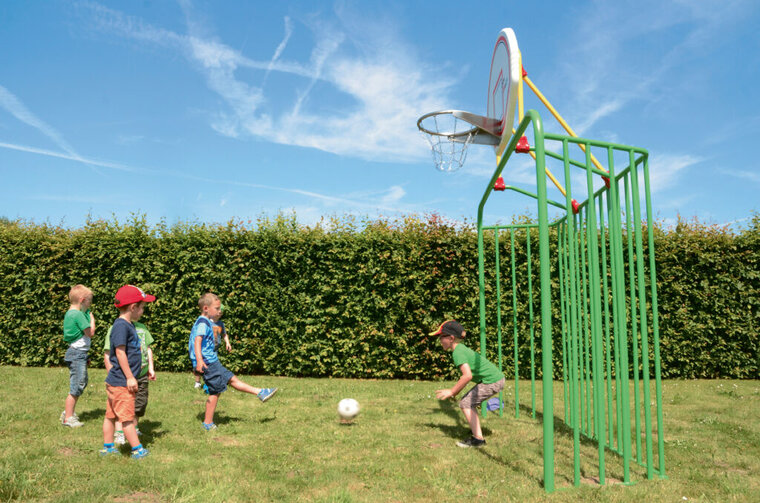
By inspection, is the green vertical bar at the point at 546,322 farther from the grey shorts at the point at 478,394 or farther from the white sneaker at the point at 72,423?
the white sneaker at the point at 72,423

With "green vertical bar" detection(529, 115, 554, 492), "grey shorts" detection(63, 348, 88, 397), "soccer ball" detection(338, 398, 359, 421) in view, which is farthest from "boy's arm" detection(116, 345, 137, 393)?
"green vertical bar" detection(529, 115, 554, 492)

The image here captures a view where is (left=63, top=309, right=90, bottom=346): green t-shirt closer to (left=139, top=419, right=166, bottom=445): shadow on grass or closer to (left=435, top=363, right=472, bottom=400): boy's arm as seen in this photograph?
(left=139, top=419, right=166, bottom=445): shadow on grass

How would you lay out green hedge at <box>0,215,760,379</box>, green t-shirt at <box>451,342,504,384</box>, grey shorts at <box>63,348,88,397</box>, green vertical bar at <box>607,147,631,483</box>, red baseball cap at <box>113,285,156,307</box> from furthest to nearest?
green hedge at <box>0,215,760,379</box> < grey shorts at <box>63,348,88,397</box> < green t-shirt at <box>451,342,504,384</box> < red baseball cap at <box>113,285,156,307</box> < green vertical bar at <box>607,147,631,483</box>

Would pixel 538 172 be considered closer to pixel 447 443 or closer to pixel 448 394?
pixel 448 394

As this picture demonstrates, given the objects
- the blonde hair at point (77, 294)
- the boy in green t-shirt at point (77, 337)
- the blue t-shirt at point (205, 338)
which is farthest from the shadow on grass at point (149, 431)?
the blonde hair at point (77, 294)

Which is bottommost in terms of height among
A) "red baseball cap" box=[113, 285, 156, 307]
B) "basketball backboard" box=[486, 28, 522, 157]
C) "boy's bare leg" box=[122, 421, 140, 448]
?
"boy's bare leg" box=[122, 421, 140, 448]

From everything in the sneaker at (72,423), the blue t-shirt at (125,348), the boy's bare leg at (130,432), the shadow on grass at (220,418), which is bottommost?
the shadow on grass at (220,418)

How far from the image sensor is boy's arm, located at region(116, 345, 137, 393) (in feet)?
14.9

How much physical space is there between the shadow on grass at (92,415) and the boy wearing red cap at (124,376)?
1.81 m

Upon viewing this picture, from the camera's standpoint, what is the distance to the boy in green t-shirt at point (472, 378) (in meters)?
5.32

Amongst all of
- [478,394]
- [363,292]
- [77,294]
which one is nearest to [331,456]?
[478,394]

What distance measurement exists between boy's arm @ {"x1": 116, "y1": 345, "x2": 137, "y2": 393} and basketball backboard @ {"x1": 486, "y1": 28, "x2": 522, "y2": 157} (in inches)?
180

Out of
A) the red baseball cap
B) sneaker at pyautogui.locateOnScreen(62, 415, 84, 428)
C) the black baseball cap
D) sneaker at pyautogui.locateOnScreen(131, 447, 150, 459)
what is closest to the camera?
sneaker at pyautogui.locateOnScreen(131, 447, 150, 459)

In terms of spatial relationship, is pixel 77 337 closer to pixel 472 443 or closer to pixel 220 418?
pixel 220 418
